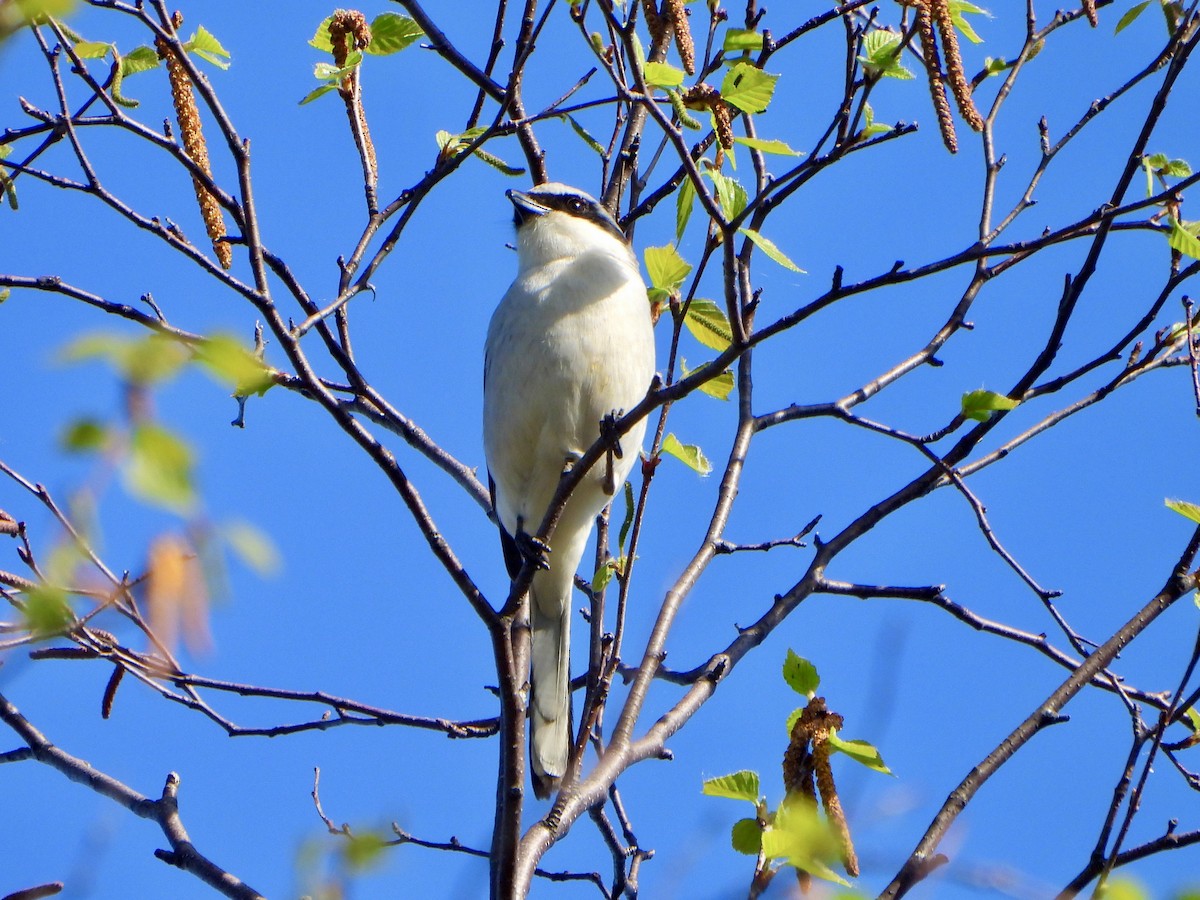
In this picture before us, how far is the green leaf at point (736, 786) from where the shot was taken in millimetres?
2848

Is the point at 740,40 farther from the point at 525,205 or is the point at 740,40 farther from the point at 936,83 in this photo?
the point at 525,205

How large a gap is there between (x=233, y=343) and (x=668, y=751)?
2797 millimetres

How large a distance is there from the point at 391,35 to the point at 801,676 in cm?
210

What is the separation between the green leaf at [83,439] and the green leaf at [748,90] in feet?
6.80

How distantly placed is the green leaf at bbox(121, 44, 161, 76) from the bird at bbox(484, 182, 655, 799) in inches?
70.0

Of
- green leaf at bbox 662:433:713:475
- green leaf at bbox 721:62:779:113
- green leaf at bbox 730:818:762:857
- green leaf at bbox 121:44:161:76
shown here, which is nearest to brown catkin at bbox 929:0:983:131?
green leaf at bbox 721:62:779:113

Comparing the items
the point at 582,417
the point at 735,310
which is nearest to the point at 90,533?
the point at 735,310

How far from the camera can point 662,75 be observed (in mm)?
2902

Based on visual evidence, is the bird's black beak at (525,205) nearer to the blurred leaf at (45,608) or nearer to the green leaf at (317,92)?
the green leaf at (317,92)

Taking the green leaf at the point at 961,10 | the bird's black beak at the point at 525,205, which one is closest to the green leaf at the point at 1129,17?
the green leaf at the point at 961,10

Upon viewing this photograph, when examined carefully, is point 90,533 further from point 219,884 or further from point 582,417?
point 582,417

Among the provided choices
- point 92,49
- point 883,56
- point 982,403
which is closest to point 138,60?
point 92,49

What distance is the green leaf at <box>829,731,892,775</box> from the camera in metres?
2.79

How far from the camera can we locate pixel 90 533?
1.55 meters
